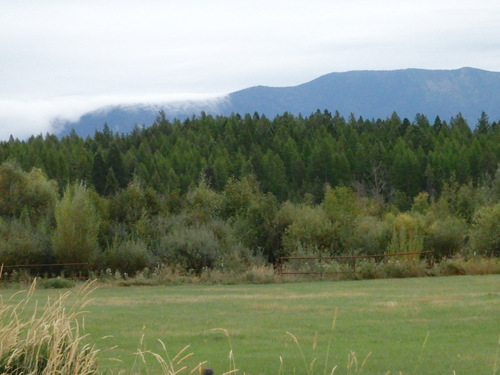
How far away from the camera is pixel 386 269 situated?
3459cm

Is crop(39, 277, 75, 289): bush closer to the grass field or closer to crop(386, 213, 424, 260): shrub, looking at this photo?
the grass field

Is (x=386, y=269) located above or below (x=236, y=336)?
below

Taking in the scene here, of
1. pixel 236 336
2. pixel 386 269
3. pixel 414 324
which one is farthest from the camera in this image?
pixel 386 269

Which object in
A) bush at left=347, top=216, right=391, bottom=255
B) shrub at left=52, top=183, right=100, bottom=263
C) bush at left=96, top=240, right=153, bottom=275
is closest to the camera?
shrub at left=52, top=183, right=100, bottom=263

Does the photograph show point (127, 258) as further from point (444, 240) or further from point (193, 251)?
point (444, 240)

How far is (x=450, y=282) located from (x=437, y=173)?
95.5 m

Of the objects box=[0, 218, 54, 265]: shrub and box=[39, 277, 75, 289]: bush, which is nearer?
box=[39, 277, 75, 289]: bush

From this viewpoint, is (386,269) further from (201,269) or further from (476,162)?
(476,162)

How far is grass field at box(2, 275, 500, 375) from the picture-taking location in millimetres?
12289

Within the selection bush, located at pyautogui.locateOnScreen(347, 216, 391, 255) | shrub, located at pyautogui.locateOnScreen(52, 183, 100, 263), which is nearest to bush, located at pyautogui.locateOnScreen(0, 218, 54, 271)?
shrub, located at pyautogui.locateOnScreen(52, 183, 100, 263)

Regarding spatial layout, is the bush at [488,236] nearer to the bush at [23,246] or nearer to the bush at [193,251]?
the bush at [193,251]

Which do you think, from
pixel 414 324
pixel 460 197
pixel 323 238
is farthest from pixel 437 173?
pixel 414 324

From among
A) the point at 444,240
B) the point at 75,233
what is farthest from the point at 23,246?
the point at 444,240

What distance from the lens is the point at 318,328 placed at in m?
15.9
